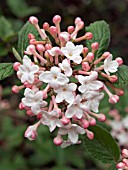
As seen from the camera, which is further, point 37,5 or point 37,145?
point 37,5

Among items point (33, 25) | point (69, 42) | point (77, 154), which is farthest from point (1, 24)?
point (77, 154)

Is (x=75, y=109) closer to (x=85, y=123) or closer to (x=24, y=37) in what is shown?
(x=85, y=123)

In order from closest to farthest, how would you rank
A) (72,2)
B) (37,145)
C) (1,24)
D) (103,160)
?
(103,160) < (1,24) < (37,145) < (72,2)

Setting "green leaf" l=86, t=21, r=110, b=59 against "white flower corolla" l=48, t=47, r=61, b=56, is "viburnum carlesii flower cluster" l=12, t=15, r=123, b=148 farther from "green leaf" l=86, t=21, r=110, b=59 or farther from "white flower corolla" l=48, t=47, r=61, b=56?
"green leaf" l=86, t=21, r=110, b=59

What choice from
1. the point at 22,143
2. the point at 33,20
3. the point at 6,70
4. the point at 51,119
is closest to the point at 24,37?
the point at 33,20

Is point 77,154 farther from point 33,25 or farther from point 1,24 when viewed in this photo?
point 33,25

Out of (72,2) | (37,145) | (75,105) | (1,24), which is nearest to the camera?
(75,105)
